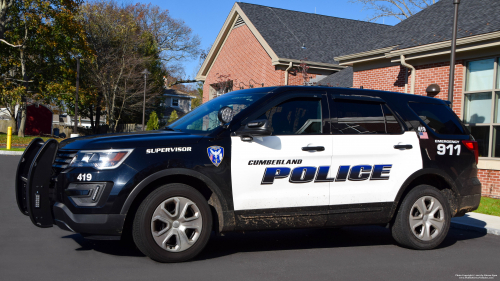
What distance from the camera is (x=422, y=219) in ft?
20.9

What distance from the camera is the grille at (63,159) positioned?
5.02 metres

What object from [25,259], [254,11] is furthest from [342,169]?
[254,11]

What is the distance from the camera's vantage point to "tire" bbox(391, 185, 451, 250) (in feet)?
20.5

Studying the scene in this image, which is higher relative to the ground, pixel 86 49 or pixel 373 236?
pixel 86 49

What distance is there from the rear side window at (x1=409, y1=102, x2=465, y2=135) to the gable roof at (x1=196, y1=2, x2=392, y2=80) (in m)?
17.0

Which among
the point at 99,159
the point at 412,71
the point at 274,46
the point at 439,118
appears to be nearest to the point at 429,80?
the point at 412,71

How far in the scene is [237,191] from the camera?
5.39 meters

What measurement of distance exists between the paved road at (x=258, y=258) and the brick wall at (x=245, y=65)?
56.2 feet

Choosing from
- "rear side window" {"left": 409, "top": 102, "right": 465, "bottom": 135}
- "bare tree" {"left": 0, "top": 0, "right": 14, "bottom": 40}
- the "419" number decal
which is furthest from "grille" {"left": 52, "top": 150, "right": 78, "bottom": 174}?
"bare tree" {"left": 0, "top": 0, "right": 14, "bottom": 40}

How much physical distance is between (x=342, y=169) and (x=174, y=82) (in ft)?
206

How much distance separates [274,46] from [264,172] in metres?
19.7

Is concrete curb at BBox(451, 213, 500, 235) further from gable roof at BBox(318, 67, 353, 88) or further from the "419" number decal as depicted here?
gable roof at BBox(318, 67, 353, 88)

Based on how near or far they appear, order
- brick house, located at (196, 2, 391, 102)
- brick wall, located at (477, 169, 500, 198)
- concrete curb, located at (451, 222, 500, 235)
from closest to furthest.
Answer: concrete curb, located at (451, 222, 500, 235) → brick wall, located at (477, 169, 500, 198) → brick house, located at (196, 2, 391, 102)

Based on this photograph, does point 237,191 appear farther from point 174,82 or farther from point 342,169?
point 174,82
